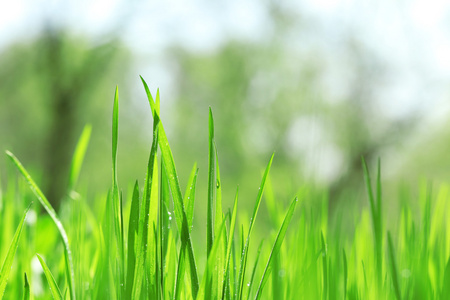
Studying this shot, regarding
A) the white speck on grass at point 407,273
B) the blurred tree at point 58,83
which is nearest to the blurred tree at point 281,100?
the blurred tree at point 58,83

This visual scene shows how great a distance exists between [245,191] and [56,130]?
3767mm

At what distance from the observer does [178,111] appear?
32.7ft

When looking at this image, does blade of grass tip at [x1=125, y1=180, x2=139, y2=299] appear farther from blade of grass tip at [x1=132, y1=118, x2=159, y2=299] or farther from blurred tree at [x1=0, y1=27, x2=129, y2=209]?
blurred tree at [x1=0, y1=27, x2=129, y2=209]

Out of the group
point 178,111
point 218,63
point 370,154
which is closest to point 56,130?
point 178,111

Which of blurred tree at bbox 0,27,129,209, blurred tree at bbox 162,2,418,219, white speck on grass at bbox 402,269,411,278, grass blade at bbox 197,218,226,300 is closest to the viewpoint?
grass blade at bbox 197,218,226,300

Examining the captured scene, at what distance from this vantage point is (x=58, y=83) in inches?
307

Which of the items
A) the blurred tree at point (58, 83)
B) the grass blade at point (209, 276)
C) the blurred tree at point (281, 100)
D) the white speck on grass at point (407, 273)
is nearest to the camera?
the grass blade at point (209, 276)

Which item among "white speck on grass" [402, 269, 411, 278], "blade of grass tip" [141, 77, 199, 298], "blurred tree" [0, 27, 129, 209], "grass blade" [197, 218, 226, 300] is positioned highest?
"blurred tree" [0, 27, 129, 209]

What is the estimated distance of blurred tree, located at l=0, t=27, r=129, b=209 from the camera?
7.64 metres

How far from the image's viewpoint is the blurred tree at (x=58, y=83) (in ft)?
25.1

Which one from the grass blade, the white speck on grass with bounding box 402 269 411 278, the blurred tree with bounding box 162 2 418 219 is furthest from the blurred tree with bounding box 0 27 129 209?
the grass blade

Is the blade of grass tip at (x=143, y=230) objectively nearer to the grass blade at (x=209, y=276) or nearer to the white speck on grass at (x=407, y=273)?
the grass blade at (x=209, y=276)

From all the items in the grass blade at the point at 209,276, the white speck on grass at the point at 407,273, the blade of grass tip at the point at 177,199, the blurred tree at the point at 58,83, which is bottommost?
the grass blade at the point at 209,276

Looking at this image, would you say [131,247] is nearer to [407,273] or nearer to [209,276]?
[209,276]
